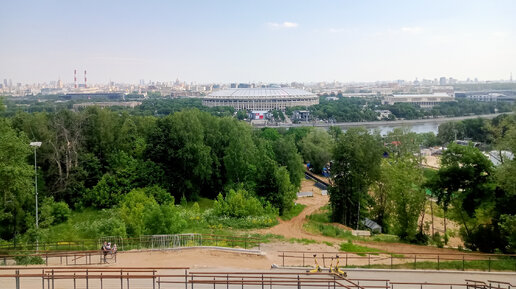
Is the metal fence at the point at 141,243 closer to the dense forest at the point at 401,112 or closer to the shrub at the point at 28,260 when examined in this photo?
the shrub at the point at 28,260

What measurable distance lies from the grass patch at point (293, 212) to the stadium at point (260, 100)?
9721cm

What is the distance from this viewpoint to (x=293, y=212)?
27.1 m

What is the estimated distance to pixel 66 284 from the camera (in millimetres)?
10922

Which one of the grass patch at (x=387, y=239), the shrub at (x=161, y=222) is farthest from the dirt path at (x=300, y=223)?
the shrub at (x=161, y=222)

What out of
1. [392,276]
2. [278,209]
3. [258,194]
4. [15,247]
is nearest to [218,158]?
[258,194]

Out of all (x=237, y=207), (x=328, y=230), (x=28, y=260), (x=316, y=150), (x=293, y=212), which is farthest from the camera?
(x=316, y=150)

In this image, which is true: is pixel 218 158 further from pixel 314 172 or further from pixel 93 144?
pixel 314 172

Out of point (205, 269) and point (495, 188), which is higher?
point (495, 188)

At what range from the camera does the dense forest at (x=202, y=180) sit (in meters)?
17.2

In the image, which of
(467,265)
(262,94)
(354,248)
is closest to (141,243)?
(354,248)

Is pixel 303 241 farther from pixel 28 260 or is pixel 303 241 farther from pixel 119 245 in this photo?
pixel 28 260

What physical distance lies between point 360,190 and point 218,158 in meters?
10.6

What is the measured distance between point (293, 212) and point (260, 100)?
348 ft

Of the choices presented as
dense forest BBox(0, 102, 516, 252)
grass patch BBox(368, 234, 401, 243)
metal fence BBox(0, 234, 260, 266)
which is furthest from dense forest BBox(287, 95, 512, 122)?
metal fence BBox(0, 234, 260, 266)
